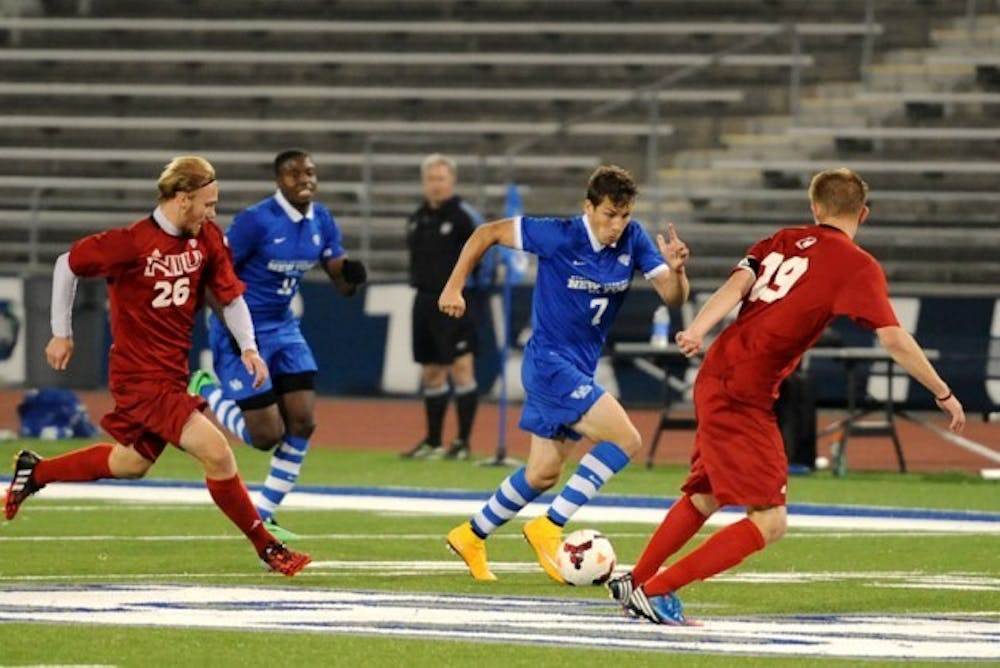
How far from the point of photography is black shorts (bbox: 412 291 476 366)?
22.0m

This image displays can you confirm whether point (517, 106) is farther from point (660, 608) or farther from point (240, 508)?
point (660, 608)

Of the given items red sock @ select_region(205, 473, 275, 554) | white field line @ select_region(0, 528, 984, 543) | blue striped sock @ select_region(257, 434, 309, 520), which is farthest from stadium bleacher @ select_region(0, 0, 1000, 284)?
red sock @ select_region(205, 473, 275, 554)

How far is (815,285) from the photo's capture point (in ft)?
33.9

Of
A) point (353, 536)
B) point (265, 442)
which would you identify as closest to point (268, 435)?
point (265, 442)

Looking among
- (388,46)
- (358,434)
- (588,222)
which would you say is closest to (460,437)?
(358,434)

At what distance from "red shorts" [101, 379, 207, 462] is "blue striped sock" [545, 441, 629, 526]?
1.81 m

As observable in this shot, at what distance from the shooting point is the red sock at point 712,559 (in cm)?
1022

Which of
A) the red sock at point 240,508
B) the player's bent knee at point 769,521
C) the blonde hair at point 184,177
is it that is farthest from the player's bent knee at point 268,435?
the player's bent knee at point 769,521

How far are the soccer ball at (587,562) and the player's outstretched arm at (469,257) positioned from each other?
1205mm

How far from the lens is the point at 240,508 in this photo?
12.2 metres

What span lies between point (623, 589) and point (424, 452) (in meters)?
11.6

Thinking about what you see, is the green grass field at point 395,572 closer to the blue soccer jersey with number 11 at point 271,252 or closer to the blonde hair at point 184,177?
the blue soccer jersey with number 11 at point 271,252

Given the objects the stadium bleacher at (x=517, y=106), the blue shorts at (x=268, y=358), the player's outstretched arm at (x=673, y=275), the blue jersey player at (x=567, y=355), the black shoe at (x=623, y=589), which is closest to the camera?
the black shoe at (x=623, y=589)

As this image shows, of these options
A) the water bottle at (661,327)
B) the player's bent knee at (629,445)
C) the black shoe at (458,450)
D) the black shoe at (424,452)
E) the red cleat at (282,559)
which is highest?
the player's bent knee at (629,445)
